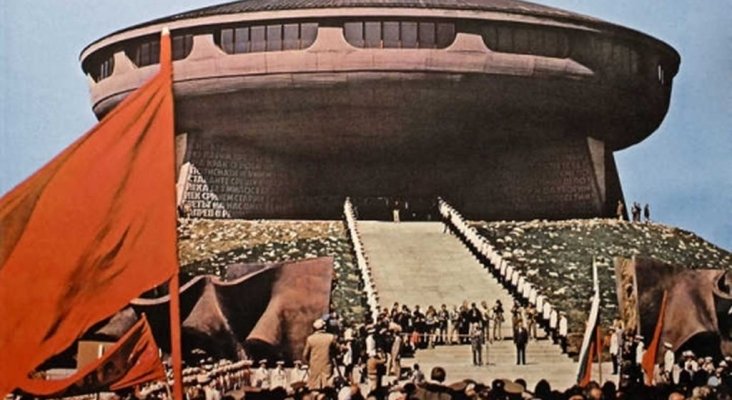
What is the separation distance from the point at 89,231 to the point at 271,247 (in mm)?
21353

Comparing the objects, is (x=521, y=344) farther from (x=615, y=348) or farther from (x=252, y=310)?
(x=252, y=310)

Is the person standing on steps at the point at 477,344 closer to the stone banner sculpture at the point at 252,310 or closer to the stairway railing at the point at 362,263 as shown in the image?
the stairway railing at the point at 362,263

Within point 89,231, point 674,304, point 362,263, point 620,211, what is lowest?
point 674,304

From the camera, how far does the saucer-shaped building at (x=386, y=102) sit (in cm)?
3956

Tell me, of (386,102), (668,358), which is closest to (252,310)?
(668,358)

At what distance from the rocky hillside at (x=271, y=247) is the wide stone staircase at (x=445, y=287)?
2.15 ft

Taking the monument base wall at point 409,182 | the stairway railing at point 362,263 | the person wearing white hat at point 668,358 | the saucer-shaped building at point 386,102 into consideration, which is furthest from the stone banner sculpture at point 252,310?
the monument base wall at point 409,182

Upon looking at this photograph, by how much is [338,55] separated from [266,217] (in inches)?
206

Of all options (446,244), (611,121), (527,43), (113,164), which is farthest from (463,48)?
(113,164)

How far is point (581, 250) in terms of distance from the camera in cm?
3114

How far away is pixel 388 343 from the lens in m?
22.9

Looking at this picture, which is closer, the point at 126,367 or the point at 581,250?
the point at 126,367

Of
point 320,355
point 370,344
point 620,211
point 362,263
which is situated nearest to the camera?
point 320,355

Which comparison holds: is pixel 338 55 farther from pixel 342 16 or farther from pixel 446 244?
pixel 446 244
